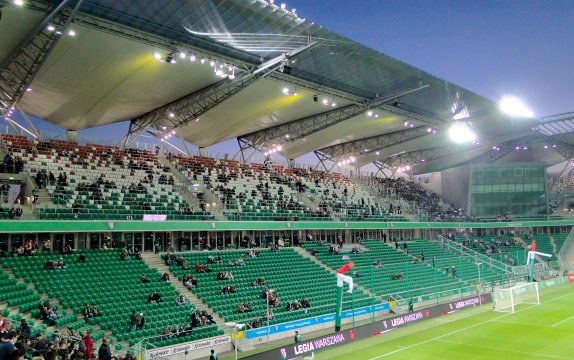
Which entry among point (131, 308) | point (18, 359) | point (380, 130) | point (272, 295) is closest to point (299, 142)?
point (380, 130)

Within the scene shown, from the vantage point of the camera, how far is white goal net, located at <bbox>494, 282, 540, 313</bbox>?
32.8m

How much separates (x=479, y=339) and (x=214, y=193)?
20671 mm

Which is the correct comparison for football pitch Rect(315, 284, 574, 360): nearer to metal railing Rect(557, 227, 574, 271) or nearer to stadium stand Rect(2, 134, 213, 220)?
stadium stand Rect(2, 134, 213, 220)

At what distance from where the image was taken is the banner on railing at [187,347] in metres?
19.5

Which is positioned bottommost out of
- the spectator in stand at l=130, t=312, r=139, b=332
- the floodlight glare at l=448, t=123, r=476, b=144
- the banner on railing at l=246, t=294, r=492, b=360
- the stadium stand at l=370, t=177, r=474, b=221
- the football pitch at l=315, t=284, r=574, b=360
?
the football pitch at l=315, t=284, r=574, b=360

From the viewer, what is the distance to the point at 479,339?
79.7 feet

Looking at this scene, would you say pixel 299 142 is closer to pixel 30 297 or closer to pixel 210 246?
pixel 210 246

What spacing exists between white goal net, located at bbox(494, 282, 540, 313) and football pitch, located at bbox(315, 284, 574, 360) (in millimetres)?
822

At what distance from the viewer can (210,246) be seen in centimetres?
3319

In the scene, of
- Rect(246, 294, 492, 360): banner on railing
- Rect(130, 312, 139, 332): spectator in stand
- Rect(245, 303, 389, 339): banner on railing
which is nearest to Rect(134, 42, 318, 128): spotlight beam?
Rect(245, 303, 389, 339): banner on railing

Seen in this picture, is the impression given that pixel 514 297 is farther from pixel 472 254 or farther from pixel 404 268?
pixel 472 254

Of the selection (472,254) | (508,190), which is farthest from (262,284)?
(508,190)

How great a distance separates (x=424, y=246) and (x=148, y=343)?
35.7 meters

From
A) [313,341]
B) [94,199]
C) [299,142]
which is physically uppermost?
[299,142]
